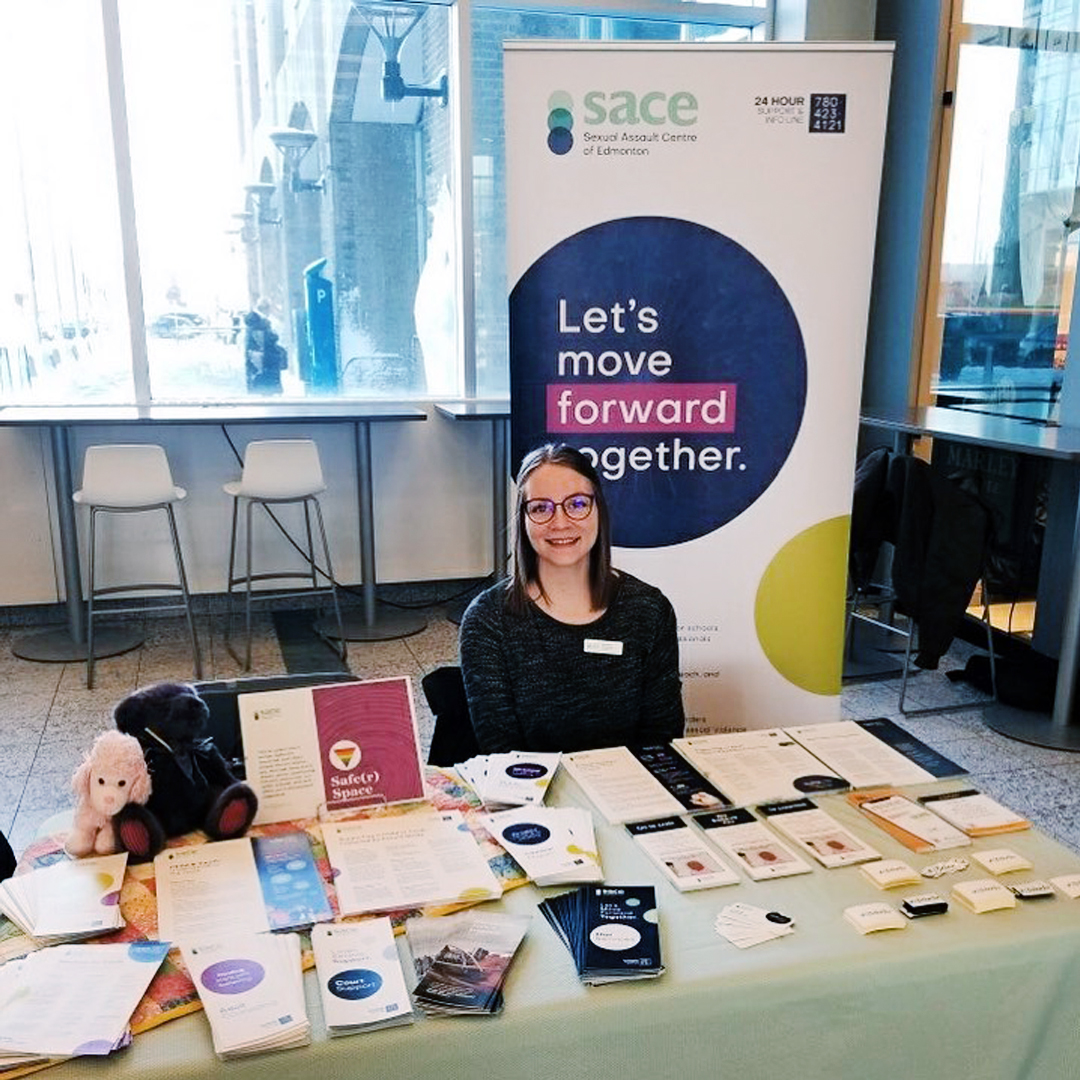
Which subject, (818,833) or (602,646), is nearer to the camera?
(818,833)

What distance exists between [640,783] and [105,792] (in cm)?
79

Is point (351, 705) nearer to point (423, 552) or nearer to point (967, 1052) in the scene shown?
point (967, 1052)

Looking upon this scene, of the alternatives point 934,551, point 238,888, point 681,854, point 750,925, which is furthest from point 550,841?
point 934,551

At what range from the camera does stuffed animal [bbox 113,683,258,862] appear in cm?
141

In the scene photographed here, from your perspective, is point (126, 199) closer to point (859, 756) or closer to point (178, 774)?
point (178, 774)

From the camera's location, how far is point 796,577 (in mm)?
2578

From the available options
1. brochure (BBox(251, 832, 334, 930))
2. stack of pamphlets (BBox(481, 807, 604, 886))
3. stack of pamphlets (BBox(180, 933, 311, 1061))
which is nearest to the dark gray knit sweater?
stack of pamphlets (BBox(481, 807, 604, 886))

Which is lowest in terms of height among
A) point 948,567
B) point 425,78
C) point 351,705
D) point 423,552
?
point 423,552

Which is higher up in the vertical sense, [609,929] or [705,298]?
[705,298]

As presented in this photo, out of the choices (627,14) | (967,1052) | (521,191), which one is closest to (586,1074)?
(967,1052)

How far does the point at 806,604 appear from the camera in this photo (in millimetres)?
2592

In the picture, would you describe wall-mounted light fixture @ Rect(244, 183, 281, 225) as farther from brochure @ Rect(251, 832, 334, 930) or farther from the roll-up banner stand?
brochure @ Rect(251, 832, 334, 930)

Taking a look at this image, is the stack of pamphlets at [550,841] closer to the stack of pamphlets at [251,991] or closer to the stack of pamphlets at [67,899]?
the stack of pamphlets at [251,991]

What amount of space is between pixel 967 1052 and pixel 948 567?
2.47 meters
